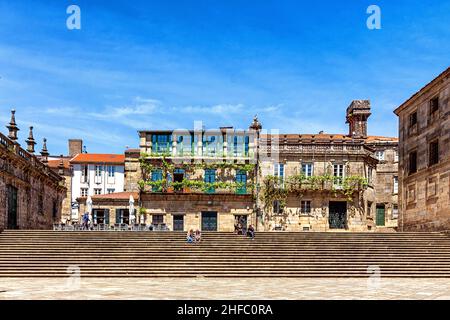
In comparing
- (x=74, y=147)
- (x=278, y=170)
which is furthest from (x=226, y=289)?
(x=74, y=147)

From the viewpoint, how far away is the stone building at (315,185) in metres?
47.7

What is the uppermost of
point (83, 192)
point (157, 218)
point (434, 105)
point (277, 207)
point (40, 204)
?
point (434, 105)

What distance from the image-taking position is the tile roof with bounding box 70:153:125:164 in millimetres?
64375

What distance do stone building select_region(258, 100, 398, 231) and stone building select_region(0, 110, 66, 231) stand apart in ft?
61.9

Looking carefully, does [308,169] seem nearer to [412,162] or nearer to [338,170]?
[338,170]

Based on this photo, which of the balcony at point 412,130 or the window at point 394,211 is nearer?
the balcony at point 412,130

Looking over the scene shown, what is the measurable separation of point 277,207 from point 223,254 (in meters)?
23.9

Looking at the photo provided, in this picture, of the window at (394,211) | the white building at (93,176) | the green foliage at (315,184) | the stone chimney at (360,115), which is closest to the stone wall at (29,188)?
the white building at (93,176)

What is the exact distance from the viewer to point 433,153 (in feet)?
107

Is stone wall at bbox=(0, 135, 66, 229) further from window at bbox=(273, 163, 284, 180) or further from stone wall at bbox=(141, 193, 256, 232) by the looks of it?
window at bbox=(273, 163, 284, 180)

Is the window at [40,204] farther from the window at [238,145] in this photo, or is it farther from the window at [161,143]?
the window at [238,145]

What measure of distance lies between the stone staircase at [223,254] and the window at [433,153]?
492 centimetres
